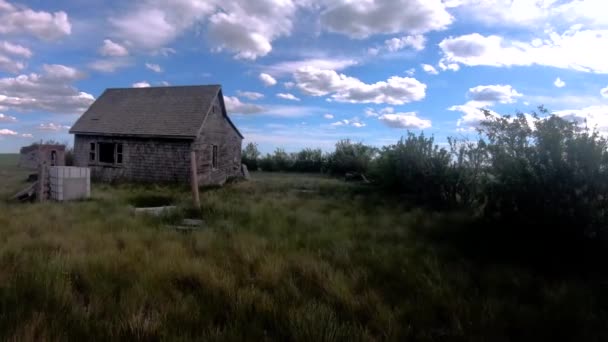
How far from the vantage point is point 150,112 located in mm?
18734

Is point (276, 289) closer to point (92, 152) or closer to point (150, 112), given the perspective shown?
point (150, 112)

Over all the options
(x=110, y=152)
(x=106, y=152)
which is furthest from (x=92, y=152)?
(x=110, y=152)

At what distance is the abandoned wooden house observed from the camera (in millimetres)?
17062

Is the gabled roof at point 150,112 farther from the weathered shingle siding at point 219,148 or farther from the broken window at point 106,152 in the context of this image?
the broken window at point 106,152

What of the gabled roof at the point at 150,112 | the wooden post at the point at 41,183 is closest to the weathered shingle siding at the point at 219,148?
the gabled roof at the point at 150,112

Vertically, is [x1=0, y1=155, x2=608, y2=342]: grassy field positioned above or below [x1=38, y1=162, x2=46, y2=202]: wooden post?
below

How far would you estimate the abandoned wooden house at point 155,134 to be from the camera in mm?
17062

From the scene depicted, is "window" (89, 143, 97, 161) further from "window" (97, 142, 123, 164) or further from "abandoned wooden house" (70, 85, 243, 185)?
"window" (97, 142, 123, 164)

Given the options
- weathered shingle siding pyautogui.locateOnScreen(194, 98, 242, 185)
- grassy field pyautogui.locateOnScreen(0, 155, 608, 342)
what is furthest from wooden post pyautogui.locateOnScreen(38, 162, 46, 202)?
weathered shingle siding pyautogui.locateOnScreen(194, 98, 242, 185)

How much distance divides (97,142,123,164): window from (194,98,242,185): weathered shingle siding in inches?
166

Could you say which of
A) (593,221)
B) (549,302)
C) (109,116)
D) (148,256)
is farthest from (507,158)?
(109,116)

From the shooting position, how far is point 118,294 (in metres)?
3.75

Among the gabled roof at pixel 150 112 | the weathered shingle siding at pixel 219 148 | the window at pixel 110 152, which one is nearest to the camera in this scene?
the gabled roof at pixel 150 112

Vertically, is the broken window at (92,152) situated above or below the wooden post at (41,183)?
above
